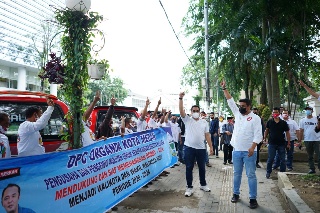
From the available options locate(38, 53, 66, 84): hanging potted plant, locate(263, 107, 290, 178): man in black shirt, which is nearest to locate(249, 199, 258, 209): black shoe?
locate(263, 107, 290, 178): man in black shirt

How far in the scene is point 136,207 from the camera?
5930 millimetres

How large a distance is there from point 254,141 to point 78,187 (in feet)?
10.9

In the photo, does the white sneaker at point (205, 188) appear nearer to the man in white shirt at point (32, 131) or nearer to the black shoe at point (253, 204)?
the black shoe at point (253, 204)

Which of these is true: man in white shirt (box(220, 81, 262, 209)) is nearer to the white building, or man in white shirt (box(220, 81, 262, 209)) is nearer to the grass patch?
the grass patch

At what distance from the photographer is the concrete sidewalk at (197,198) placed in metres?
5.80

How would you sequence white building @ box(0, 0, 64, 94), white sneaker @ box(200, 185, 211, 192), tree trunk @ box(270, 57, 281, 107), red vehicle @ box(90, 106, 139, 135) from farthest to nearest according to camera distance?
1. white building @ box(0, 0, 64, 94)
2. tree trunk @ box(270, 57, 281, 107)
3. red vehicle @ box(90, 106, 139, 135)
4. white sneaker @ box(200, 185, 211, 192)

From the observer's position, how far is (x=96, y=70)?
4.91 m

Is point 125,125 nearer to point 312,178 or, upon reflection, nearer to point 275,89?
point 312,178

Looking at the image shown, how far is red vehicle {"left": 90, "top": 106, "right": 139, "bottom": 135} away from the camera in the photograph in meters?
8.33

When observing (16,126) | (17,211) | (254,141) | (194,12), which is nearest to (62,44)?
(16,126)

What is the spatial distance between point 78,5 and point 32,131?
191cm

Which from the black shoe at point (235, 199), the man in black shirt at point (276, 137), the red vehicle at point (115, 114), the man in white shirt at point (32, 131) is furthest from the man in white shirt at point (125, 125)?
the man in black shirt at point (276, 137)

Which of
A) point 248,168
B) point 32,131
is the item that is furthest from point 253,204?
point 32,131

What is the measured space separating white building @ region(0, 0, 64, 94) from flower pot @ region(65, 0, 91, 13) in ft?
105
